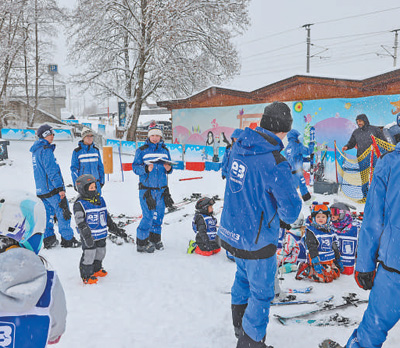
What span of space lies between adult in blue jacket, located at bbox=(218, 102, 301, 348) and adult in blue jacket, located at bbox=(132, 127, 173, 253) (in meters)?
2.94

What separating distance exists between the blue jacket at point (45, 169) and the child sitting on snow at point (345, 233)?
447 centimetres

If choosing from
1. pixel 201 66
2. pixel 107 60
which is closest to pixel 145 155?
pixel 201 66

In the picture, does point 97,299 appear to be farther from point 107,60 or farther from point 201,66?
point 107,60

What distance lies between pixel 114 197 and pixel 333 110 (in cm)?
829

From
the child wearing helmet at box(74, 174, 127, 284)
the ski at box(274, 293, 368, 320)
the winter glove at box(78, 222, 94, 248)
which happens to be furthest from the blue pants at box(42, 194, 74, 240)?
the ski at box(274, 293, 368, 320)

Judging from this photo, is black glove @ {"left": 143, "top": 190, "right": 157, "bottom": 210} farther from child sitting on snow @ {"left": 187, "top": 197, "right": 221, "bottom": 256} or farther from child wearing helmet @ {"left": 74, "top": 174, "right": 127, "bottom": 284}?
child wearing helmet @ {"left": 74, "top": 174, "right": 127, "bottom": 284}

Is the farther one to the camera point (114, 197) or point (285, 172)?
point (114, 197)

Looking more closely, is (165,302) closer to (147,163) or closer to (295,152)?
(147,163)

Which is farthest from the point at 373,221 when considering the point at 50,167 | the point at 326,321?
the point at 50,167

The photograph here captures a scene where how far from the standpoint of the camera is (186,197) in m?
9.61

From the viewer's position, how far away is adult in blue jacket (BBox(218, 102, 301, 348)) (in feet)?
8.39

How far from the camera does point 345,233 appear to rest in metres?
4.71

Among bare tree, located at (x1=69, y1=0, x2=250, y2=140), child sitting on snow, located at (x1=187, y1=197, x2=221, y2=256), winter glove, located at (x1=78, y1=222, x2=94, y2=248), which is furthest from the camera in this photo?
bare tree, located at (x1=69, y1=0, x2=250, y2=140)

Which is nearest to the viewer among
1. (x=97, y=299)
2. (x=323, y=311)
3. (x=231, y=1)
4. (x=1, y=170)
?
(x=323, y=311)
